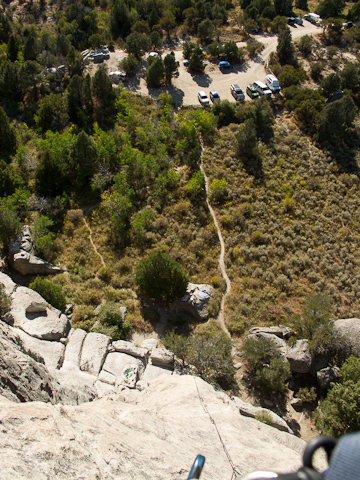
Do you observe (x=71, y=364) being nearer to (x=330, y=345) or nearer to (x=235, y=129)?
(x=330, y=345)

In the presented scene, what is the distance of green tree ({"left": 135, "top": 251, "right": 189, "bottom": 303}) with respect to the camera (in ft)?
102

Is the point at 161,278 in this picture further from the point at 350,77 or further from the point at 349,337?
the point at 350,77

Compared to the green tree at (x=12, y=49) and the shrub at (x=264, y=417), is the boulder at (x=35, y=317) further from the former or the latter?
the green tree at (x=12, y=49)

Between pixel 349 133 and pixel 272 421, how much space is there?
162 ft

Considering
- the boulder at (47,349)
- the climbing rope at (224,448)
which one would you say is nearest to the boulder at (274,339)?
the climbing rope at (224,448)

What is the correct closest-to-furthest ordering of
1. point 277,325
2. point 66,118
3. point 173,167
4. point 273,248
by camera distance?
point 277,325 < point 273,248 < point 173,167 < point 66,118

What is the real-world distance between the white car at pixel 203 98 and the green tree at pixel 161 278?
123ft

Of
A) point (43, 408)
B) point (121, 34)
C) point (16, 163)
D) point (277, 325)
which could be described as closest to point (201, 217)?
point (277, 325)

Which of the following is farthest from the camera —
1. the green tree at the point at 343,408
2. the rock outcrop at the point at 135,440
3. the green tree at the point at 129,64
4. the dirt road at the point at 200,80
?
the green tree at the point at 129,64

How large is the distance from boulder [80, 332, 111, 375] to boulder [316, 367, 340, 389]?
54.0ft

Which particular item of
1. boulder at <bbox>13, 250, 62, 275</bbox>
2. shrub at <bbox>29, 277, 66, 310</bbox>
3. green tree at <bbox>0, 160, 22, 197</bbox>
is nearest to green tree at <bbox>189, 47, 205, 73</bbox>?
green tree at <bbox>0, 160, 22, 197</bbox>

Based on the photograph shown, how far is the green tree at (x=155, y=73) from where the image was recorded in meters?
61.1

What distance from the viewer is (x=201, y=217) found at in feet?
135

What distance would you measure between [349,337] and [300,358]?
174 inches
